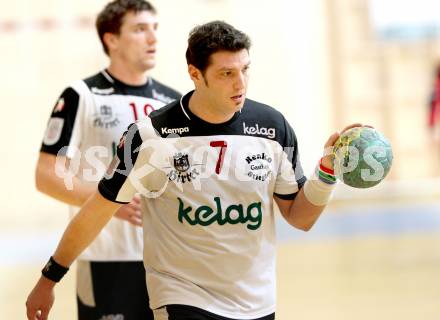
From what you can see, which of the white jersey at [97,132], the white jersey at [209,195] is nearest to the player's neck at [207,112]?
the white jersey at [209,195]

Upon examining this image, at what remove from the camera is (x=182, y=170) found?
3443 millimetres

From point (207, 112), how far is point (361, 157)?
25.5 inches

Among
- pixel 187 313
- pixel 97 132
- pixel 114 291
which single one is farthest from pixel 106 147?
pixel 187 313

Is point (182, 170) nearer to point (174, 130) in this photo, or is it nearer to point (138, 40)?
point (174, 130)

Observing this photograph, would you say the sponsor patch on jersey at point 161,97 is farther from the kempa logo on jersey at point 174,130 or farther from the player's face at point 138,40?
the kempa logo on jersey at point 174,130

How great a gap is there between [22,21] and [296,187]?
10055 mm

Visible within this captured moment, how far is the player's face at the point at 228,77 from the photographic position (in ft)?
10.8

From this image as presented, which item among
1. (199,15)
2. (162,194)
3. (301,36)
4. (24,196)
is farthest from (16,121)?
(162,194)

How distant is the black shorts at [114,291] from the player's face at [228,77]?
1354 mm

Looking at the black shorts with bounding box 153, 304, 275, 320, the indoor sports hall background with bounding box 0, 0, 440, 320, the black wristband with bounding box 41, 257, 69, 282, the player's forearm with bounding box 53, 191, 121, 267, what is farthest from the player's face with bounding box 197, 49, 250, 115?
the indoor sports hall background with bounding box 0, 0, 440, 320

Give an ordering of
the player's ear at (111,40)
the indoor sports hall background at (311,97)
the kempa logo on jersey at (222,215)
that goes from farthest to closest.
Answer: the indoor sports hall background at (311,97) → the player's ear at (111,40) → the kempa logo on jersey at (222,215)

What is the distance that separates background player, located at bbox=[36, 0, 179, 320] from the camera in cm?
429

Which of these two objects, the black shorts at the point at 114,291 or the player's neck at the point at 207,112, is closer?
the player's neck at the point at 207,112

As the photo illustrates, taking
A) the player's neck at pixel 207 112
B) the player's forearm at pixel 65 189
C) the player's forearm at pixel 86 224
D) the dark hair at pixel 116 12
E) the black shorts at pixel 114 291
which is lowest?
the black shorts at pixel 114 291
